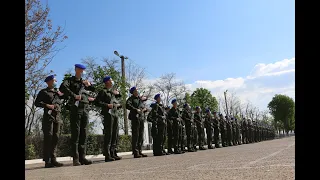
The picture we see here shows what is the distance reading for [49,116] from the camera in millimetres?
8086

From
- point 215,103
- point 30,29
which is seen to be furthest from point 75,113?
point 215,103

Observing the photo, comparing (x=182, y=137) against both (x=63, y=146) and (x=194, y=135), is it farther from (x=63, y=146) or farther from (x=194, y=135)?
(x=63, y=146)

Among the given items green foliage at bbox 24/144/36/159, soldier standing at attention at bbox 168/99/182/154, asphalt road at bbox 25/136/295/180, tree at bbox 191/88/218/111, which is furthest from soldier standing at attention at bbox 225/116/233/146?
tree at bbox 191/88/218/111

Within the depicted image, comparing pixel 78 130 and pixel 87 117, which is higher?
pixel 87 117

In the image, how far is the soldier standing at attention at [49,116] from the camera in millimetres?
8008

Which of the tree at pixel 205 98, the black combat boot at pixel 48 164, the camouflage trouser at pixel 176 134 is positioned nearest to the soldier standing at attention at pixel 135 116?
the camouflage trouser at pixel 176 134

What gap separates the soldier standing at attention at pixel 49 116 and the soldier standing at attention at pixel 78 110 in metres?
0.32

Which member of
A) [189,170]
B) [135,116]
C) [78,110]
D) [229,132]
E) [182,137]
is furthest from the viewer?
[229,132]

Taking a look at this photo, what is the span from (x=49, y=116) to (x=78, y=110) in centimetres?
77

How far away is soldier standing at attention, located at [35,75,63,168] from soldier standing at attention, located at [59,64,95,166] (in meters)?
0.32

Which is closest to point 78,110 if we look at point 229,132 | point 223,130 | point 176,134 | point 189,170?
point 189,170

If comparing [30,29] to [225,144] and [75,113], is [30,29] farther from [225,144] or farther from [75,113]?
[225,144]

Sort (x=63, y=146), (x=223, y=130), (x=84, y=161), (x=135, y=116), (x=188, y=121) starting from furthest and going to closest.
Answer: (x=223, y=130), (x=63, y=146), (x=188, y=121), (x=135, y=116), (x=84, y=161)

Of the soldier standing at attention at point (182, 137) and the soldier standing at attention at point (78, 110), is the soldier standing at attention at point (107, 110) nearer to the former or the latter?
the soldier standing at attention at point (78, 110)
